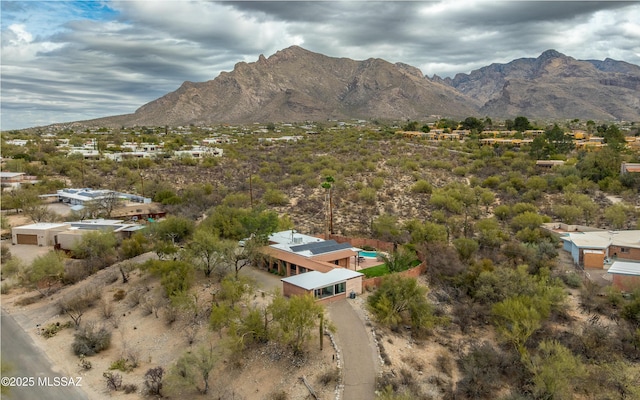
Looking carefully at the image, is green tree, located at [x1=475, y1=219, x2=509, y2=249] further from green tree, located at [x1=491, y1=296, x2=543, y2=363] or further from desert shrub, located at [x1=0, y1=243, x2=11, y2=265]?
desert shrub, located at [x1=0, y1=243, x2=11, y2=265]

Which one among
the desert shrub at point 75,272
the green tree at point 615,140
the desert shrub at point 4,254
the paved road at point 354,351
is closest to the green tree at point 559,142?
the green tree at point 615,140

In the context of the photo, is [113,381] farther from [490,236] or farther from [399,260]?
[490,236]

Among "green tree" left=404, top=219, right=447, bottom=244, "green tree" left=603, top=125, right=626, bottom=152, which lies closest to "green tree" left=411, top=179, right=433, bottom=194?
"green tree" left=404, top=219, right=447, bottom=244

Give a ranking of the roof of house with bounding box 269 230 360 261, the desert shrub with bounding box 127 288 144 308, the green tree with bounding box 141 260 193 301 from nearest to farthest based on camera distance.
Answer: the green tree with bounding box 141 260 193 301 < the desert shrub with bounding box 127 288 144 308 < the roof of house with bounding box 269 230 360 261

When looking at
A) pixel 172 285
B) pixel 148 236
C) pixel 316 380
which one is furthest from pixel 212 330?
pixel 148 236

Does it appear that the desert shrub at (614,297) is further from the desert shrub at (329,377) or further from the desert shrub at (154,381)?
the desert shrub at (154,381)

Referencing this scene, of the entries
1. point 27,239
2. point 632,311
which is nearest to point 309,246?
point 632,311

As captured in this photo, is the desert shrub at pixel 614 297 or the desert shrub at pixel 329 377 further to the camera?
the desert shrub at pixel 614 297
